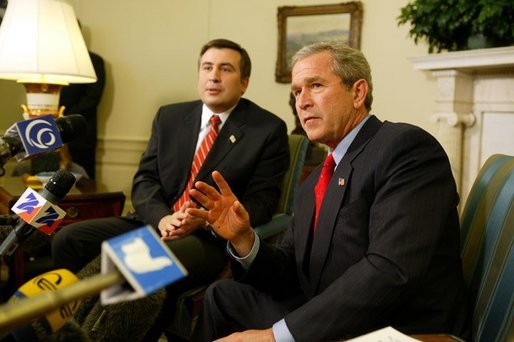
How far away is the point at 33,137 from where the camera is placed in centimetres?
90

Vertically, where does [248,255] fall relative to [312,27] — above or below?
below

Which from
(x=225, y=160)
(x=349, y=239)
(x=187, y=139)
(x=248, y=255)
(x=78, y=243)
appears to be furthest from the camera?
(x=187, y=139)

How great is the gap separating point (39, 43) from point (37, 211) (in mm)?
1679

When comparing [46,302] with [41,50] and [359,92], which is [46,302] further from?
[41,50]

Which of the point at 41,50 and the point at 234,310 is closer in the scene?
the point at 234,310

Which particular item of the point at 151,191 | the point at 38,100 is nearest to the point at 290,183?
the point at 151,191

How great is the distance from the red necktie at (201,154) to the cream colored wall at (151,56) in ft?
4.46

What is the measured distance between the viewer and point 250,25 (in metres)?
3.73

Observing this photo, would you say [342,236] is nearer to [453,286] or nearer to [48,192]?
[453,286]

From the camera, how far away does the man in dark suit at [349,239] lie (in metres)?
1.16

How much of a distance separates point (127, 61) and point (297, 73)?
295 centimetres

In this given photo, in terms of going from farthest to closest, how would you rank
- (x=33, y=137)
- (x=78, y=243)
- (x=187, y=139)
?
(x=187, y=139) < (x=78, y=243) < (x=33, y=137)

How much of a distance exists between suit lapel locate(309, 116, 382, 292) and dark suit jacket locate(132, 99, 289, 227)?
2.37 feet

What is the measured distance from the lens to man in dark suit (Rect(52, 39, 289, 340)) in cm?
210
